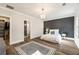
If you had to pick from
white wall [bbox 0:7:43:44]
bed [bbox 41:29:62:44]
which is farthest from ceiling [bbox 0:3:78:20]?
bed [bbox 41:29:62:44]

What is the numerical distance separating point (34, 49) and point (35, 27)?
21.0 inches

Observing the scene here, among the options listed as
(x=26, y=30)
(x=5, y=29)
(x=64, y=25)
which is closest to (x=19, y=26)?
(x=26, y=30)

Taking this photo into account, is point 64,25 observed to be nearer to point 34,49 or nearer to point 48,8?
point 48,8

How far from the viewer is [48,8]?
1397 millimetres

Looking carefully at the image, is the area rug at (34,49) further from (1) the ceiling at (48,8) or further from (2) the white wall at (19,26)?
(1) the ceiling at (48,8)

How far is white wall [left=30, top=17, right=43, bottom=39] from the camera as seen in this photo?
1.59 m

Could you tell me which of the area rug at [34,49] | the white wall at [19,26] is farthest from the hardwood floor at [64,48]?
the white wall at [19,26]

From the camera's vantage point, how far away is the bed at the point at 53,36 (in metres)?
1.49

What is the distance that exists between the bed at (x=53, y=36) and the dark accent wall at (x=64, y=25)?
9 cm

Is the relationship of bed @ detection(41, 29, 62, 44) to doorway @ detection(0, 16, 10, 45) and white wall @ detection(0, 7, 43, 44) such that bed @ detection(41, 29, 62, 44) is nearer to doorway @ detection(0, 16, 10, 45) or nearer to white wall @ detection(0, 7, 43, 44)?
white wall @ detection(0, 7, 43, 44)

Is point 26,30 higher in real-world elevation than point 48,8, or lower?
lower

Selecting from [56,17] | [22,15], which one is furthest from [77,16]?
[22,15]

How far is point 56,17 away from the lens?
153cm

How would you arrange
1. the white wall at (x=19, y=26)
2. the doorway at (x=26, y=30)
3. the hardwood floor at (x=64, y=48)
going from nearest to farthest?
the hardwood floor at (x=64, y=48) → the white wall at (x=19, y=26) → the doorway at (x=26, y=30)
